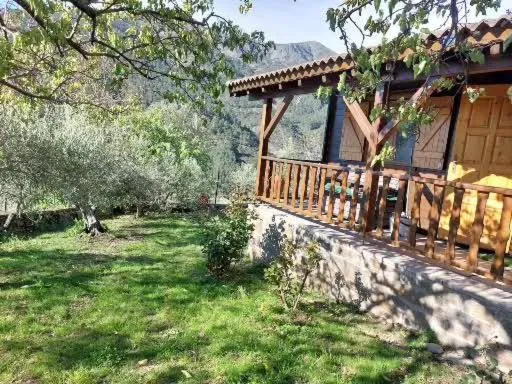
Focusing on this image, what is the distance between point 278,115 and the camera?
7852 millimetres

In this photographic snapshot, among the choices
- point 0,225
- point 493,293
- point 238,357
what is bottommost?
point 0,225

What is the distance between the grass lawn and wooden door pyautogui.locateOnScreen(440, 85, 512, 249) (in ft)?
8.22

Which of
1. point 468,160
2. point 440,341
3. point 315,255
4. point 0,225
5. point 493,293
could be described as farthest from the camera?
point 0,225

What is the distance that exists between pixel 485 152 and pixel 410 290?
295 centimetres

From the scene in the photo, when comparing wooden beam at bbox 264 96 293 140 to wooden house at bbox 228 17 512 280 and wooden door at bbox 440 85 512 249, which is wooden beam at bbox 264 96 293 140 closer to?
wooden house at bbox 228 17 512 280

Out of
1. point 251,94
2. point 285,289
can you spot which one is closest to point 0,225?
point 251,94

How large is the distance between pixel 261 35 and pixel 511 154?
3.96m

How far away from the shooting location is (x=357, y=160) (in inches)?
342

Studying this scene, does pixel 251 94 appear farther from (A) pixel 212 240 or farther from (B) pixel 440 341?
(B) pixel 440 341

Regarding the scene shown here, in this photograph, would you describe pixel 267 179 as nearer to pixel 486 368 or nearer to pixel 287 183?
pixel 287 183

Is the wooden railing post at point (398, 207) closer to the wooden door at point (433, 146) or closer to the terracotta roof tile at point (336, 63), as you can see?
the terracotta roof tile at point (336, 63)

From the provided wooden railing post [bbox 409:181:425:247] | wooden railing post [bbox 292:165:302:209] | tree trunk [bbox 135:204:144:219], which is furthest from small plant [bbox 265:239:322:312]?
tree trunk [bbox 135:204:144:219]

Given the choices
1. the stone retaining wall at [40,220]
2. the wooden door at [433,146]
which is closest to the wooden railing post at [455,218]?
the wooden door at [433,146]

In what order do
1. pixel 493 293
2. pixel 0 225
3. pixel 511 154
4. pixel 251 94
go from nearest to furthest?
1. pixel 493 293
2. pixel 511 154
3. pixel 251 94
4. pixel 0 225
